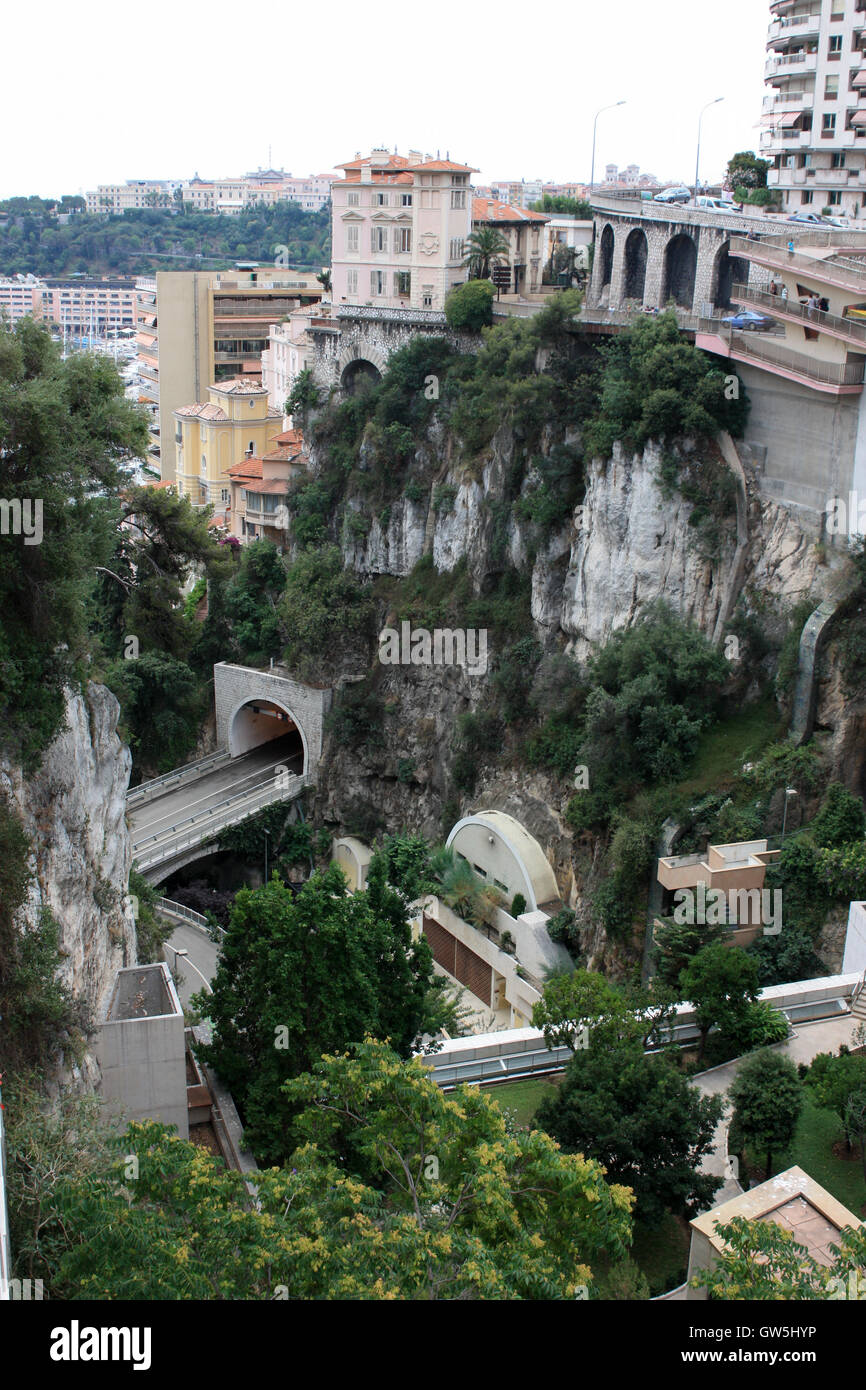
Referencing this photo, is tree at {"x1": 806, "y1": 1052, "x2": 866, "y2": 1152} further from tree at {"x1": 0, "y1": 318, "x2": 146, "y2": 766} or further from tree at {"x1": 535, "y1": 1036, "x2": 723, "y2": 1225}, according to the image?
tree at {"x1": 0, "y1": 318, "x2": 146, "y2": 766}

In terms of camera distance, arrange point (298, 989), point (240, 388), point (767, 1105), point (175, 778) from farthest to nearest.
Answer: point (240, 388) < point (175, 778) < point (298, 989) < point (767, 1105)

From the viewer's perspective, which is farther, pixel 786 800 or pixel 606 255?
pixel 606 255

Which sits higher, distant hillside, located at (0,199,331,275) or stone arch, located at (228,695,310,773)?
distant hillside, located at (0,199,331,275)

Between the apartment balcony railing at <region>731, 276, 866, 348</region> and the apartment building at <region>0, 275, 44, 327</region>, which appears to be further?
the apartment building at <region>0, 275, 44, 327</region>

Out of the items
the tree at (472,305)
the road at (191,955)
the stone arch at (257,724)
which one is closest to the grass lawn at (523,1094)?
the road at (191,955)

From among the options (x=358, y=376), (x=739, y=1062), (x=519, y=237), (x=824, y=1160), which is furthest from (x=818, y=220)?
(x=824, y=1160)

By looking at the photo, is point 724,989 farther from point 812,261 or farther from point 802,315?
point 812,261

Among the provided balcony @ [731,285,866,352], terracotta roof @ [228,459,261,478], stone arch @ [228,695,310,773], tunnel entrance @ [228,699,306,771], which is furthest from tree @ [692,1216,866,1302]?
terracotta roof @ [228,459,261,478]
